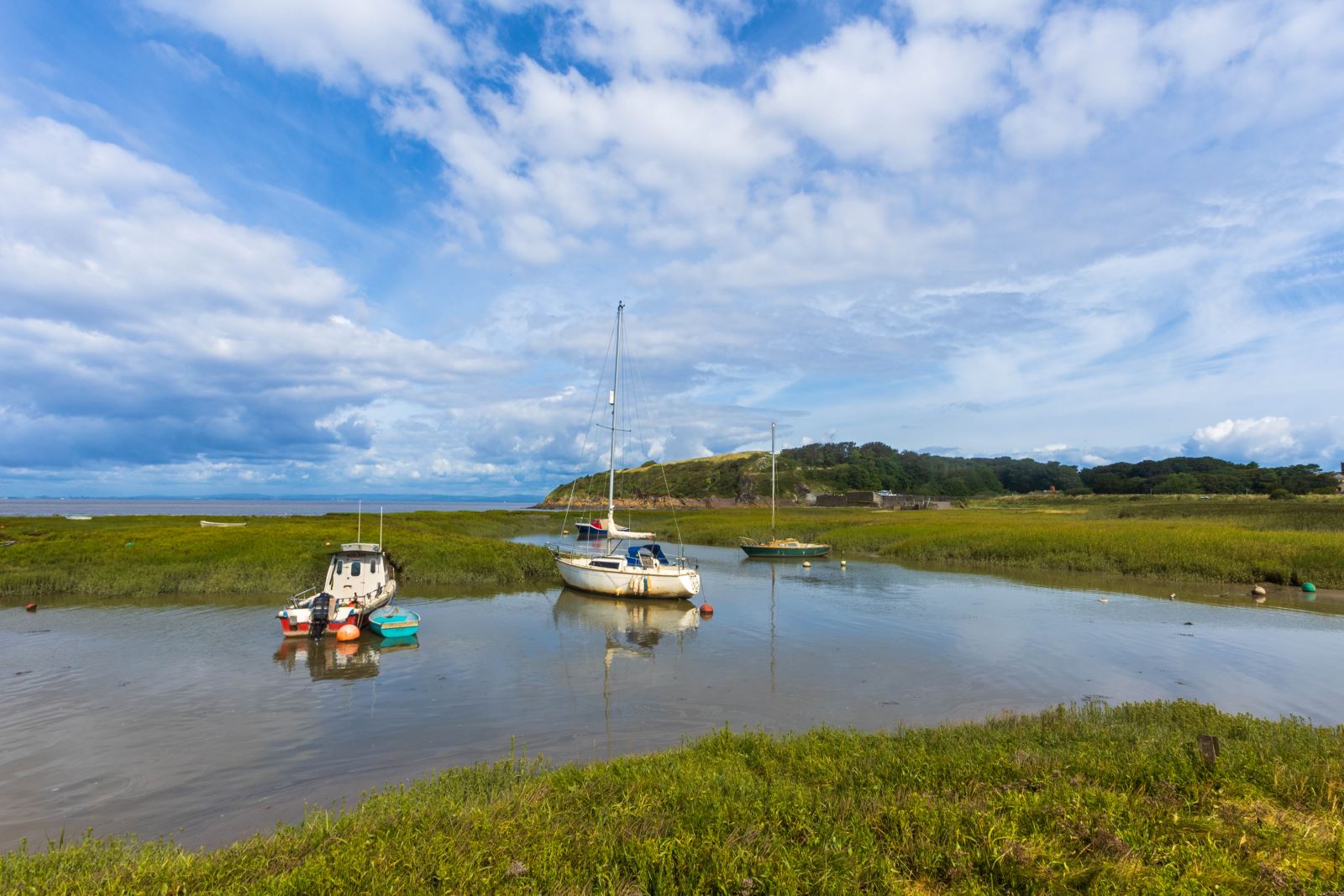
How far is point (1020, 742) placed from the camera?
11328mm

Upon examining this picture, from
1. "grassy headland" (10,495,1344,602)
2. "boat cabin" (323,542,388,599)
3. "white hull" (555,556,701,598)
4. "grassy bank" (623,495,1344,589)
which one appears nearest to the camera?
"boat cabin" (323,542,388,599)

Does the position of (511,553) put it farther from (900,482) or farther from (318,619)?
(900,482)

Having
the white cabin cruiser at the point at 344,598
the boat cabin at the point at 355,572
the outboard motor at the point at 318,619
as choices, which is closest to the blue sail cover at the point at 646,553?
the white cabin cruiser at the point at 344,598

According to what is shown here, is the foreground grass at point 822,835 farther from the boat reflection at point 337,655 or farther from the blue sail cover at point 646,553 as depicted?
the blue sail cover at point 646,553

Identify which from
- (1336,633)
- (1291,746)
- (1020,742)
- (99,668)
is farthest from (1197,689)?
(99,668)

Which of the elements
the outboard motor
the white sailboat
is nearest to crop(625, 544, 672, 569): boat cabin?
the white sailboat

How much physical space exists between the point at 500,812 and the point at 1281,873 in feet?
27.0

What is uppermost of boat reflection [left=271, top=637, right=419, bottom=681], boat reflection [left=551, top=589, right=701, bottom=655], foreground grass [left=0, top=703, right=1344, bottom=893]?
foreground grass [left=0, top=703, right=1344, bottom=893]

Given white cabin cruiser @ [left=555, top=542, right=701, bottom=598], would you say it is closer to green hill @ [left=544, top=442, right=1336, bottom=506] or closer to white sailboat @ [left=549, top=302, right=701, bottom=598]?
white sailboat @ [left=549, top=302, right=701, bottom=598]

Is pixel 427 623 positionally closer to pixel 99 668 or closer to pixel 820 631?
pixel 99 668

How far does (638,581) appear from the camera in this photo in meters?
33.1

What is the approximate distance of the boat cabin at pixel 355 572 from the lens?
26.3 meters

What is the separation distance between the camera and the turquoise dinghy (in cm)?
2267

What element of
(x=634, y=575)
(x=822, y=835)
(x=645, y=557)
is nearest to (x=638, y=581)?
(x=634, y=575)
